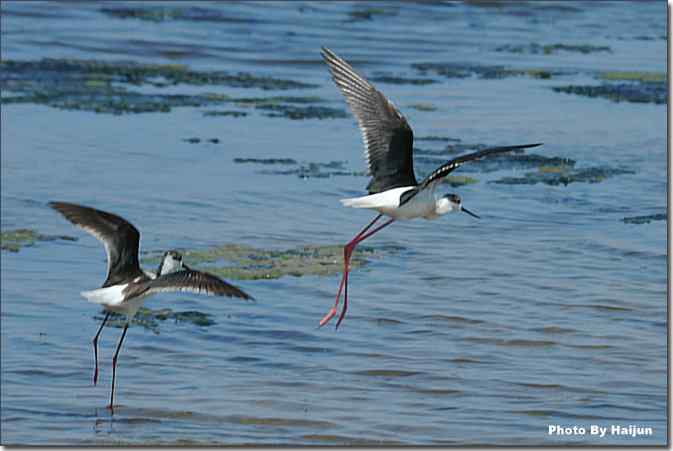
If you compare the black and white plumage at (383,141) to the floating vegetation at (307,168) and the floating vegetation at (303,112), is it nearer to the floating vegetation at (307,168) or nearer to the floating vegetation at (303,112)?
the floating vegetation at (307,168)

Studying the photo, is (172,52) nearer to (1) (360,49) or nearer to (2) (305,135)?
(1) (360,49)

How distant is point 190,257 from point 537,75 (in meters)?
9.74

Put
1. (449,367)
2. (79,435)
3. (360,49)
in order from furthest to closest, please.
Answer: (360,49) < (449,367) < (79,435)

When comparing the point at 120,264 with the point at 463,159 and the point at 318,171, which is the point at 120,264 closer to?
the point at 463,159

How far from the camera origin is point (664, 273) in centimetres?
1128

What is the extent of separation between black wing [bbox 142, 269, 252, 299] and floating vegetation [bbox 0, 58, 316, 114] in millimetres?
9518

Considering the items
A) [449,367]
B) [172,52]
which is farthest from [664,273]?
[172,52]

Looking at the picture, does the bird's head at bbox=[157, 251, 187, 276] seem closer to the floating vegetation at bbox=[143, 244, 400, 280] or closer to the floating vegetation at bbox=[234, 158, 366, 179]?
the floating vegetation at bbox=[143, 244, 400, 280]

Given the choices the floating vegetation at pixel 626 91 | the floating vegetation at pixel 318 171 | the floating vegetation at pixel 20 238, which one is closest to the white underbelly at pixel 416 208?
the floating vegetation at pixel 20 238

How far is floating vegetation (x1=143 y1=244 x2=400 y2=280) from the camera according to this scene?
10.8 metres

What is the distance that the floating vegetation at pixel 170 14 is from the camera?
75.6 ft

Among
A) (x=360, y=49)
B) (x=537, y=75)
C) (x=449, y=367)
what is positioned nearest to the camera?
(x=449, y=367)

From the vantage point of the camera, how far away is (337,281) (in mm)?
10781

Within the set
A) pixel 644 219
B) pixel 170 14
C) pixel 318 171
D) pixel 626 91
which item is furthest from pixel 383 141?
pixel 170 14
